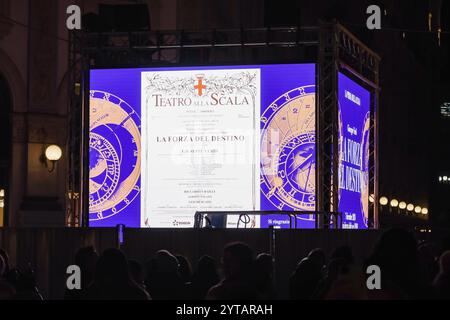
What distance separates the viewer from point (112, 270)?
772cm

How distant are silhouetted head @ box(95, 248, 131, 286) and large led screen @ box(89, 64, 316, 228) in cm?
1170

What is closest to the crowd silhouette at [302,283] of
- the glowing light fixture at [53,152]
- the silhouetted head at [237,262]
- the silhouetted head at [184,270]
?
the silhouetted head at [237,262]

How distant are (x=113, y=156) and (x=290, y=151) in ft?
11.5

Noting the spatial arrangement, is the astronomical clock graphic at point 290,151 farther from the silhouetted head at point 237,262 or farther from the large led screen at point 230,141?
the silhouetted head at point 237,262

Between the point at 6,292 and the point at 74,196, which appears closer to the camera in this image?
the point at 6,292

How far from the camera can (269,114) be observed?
19734 mm

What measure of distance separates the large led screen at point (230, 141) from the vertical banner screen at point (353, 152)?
71cm

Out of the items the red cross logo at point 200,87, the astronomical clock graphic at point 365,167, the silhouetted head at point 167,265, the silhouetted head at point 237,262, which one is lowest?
the silhouetted head at point 167,265

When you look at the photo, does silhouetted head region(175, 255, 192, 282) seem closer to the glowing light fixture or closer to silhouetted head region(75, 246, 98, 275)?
silhouetted head region(75, 246, 98, 275)

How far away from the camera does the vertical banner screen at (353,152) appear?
19.9 m
